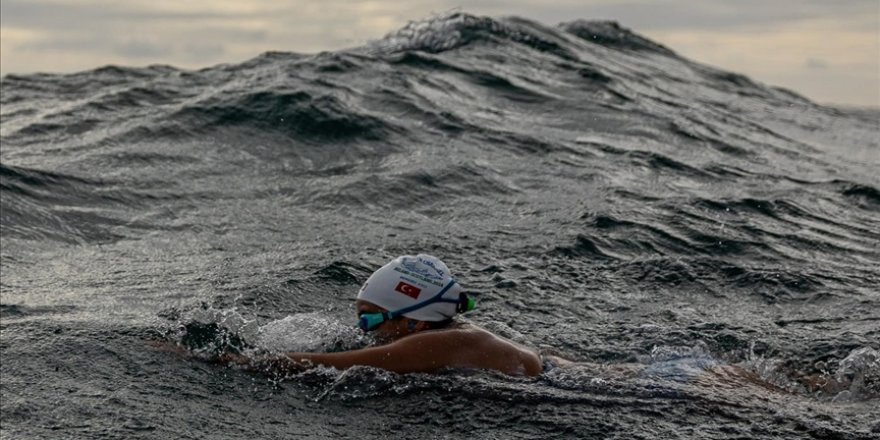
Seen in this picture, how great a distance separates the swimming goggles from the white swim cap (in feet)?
0.04

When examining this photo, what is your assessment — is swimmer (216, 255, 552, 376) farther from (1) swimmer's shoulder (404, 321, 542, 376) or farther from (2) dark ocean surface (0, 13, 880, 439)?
(2) dark ocean surface (0, 13, 880, 439)

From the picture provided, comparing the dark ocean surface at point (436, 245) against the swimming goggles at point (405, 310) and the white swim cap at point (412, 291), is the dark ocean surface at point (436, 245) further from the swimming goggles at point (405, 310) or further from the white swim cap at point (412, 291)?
the white swim cap at point (412, 291)

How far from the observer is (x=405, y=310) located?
302 inches

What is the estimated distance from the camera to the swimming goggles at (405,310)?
7.59m

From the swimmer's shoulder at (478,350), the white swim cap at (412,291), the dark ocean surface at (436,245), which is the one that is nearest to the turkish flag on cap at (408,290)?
the white swim cap at (412,291)

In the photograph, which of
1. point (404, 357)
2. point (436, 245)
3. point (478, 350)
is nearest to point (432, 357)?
point (404, 357)

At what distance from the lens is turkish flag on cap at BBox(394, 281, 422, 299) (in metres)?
7.67

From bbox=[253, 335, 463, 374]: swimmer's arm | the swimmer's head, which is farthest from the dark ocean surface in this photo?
the swimmer's head

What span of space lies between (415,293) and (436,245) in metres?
3.82

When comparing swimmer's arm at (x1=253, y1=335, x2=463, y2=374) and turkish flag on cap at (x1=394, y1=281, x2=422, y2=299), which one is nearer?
swimmer's arm at (x1=253, y1=335, x2=463, y2=374)

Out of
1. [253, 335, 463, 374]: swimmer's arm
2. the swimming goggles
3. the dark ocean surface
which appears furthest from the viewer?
the swimming goggles

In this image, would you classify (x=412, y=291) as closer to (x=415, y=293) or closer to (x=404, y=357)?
(x=415, y=293)

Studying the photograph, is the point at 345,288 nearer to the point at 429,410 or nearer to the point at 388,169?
the point at 429,410

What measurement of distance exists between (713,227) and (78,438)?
24.8ft
